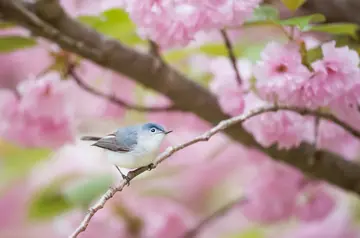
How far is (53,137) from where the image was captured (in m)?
0.78

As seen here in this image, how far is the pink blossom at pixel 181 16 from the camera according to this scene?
533mm

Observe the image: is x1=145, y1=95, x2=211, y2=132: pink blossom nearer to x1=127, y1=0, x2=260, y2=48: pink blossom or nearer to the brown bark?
the brown bark

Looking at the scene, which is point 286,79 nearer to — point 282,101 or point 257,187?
point 282,101

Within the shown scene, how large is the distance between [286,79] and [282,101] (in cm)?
3

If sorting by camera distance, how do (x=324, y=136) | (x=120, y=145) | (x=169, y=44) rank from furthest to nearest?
1. (x=324, y=136)
2. (x=169, y=44)
3. (x=120, y=145)

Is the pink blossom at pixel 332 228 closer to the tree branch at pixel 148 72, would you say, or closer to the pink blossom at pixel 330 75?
the tree branch at pixel 148 72

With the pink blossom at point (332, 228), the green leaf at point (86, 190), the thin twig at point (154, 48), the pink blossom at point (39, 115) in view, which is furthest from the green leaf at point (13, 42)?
the pink blossom at point (332, 228)

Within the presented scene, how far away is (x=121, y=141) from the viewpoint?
471mm

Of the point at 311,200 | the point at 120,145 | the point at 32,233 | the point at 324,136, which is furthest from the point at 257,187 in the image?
the point at 32,233

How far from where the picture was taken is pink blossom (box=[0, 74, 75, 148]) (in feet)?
2.31

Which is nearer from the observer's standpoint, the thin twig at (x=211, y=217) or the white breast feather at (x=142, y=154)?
the white breast feather at (x=142, y=154)

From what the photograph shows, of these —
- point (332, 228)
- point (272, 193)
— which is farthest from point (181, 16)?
point (332, 228)

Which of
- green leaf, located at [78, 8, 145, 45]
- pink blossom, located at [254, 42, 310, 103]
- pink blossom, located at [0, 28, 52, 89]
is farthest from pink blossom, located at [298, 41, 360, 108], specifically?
pink blossom, located at [0, 28, 52, 89]

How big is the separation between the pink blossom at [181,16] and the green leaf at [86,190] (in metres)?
0.36
